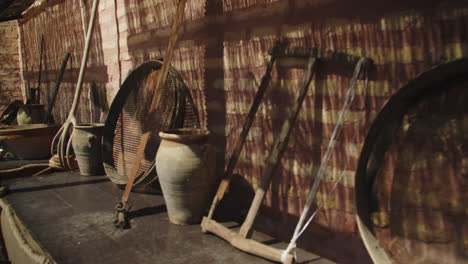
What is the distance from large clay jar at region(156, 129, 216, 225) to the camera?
283 cm

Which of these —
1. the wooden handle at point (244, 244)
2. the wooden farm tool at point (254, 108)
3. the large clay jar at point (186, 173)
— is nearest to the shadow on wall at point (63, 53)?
the large clay jar at point (186, 173)

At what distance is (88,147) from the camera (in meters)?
4.47

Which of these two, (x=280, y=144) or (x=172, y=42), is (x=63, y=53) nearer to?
(x=172, y=42)

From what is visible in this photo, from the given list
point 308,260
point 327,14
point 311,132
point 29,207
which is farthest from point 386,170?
point 29,207

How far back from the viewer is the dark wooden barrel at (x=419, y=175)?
1.84 meters

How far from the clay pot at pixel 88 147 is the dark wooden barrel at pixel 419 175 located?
131 inches

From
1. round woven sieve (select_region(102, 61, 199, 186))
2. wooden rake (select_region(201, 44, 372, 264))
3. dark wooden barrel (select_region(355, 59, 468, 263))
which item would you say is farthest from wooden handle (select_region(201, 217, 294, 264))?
round woven sieve (select_region(102, 61, 199, 186))

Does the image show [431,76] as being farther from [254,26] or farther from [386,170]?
[254,26]

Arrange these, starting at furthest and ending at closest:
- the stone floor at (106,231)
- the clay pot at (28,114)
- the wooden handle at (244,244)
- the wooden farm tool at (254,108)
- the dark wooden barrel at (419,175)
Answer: the clay pot at (28,114) < the wooden farm tool at (254,108) < the stone floor at (106,231) < the wooden handle at (244,244) < the dark wooden barrel at (419,175)

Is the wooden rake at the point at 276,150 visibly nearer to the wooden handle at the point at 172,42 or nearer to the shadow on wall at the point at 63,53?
the wooden handle at the point at 172,42

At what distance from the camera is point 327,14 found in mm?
2354

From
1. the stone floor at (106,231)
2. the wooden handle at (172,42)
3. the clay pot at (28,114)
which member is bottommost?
the stone floor at (106,231)

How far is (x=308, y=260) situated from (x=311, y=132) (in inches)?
31.5

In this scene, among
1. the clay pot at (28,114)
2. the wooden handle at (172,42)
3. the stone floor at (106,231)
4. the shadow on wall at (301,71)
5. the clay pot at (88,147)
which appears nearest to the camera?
the shadow on wall at (301,71)
